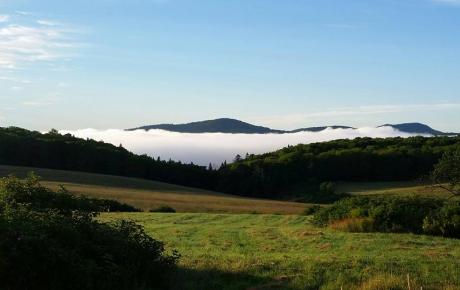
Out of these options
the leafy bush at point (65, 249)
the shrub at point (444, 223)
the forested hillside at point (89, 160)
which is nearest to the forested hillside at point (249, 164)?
the forested hillside at point (89, 160)

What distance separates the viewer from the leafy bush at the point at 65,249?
1266 cm

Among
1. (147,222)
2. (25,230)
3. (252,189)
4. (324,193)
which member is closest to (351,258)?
(25,230)

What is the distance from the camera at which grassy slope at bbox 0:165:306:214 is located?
5956 cm

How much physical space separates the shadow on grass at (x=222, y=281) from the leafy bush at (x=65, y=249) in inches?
16.2

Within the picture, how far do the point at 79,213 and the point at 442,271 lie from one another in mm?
10080

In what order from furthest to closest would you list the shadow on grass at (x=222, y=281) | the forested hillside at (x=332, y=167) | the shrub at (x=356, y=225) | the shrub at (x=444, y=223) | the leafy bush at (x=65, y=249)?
the forested hillside at (x=332, y=167) < the shrub at (x=356, y=225) < the shrub at (x=444, y=223) < the shadow on grass at (x=222, y=281) < the leafy bush at (x=65, y=249)

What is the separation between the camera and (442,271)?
17281 millimetres

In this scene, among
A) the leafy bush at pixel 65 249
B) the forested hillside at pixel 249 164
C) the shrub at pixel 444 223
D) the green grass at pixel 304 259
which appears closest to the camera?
the leafy bush at pixel 65 249

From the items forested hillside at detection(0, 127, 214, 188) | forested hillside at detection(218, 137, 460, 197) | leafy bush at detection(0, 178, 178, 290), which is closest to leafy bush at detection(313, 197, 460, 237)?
leafy bush at detection(0, 178, 178, 290)

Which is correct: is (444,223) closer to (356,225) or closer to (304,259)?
(356,225)

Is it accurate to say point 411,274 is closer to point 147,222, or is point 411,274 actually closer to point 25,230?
point 25,230

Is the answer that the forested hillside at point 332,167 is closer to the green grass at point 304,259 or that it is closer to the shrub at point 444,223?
the shrub at point 444,223

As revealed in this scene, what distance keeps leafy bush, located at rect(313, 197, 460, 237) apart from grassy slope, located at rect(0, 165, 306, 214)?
23.4 metres

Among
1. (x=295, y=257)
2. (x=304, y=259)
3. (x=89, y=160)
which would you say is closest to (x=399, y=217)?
(x=295, y=257)
